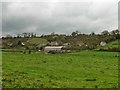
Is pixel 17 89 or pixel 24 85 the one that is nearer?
pixel 17 89

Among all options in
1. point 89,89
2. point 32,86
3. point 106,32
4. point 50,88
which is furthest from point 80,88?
point 106,32

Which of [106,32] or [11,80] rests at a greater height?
[106,32]

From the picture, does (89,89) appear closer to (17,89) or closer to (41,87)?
(41,87)

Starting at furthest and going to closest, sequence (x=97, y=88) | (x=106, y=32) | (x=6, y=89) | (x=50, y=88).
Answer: (x=106, y=32)
(x=97, y=88)
(x=50, y=88)
(x=6, y=89)

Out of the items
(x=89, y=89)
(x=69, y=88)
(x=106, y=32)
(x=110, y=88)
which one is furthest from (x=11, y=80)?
(x=106, y=32)

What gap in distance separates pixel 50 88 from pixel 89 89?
2806mm

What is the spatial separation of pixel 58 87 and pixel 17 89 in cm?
312

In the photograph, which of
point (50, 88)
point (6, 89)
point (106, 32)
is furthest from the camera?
point (106, 32)

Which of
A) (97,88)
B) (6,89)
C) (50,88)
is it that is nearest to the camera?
(6,89)

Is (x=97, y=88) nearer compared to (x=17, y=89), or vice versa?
(x=17, y=89)

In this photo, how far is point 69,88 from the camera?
1794 centimetres

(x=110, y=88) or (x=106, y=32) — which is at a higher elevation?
(x=106, y=32)

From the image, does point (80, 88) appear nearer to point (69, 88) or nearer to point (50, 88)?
point (69, 88)

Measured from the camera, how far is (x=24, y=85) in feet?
59.7
